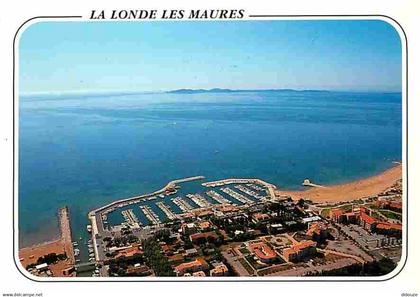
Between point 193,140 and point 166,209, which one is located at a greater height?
point 193,140

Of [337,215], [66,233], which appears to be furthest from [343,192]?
[66,233]

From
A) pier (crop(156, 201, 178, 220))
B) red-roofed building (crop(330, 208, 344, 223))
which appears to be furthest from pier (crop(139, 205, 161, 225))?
red-roofed building (crop(330, 208, 344, 223))

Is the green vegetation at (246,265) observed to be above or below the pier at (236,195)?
below

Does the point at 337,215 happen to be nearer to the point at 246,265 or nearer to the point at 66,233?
the point at 246,265

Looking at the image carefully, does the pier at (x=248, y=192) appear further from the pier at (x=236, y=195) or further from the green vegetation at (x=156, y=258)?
the green vegetation at (x=156, y=258)

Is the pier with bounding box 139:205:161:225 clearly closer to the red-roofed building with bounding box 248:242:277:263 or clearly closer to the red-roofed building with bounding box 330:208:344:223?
the red-roofed building with bounding box 248:242:277:263

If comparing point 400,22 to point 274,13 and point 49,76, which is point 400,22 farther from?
point 49,76

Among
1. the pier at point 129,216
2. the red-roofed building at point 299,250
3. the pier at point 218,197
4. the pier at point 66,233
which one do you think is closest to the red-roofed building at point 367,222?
the red-roofed building at point 299,250
